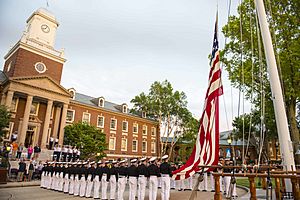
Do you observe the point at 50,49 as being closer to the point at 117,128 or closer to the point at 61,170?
the point at 117,128

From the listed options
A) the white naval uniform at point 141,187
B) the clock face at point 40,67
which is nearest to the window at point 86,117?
the clock face at point 40,67

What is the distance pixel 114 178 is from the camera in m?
10.3

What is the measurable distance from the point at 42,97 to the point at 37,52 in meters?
7.03

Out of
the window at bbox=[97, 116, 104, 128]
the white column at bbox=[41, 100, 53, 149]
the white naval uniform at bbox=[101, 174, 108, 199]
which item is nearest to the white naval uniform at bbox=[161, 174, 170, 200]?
the white naval uniform at bbox=[101, 174, 108, 199]

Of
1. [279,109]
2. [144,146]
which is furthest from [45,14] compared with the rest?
[279,109]

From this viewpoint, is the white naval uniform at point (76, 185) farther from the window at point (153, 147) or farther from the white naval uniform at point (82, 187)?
the window at point (153, 147)

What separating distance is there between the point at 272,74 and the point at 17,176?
19.4 metres

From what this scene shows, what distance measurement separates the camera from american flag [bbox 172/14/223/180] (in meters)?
4.64

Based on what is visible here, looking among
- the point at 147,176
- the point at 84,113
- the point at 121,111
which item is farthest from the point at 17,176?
the point at 121,111

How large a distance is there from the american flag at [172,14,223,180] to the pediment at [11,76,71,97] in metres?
26.9

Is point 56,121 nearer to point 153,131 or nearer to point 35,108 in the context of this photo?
point 35,108

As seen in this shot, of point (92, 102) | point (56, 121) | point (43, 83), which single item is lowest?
point (56, 121)

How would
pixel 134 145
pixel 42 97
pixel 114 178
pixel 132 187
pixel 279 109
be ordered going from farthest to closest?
pixel 134 145, pixel 42 97, pixel 114 178, pixel 132 187, pixel 279 109

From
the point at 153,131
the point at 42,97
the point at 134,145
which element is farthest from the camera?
the point at 153,131
